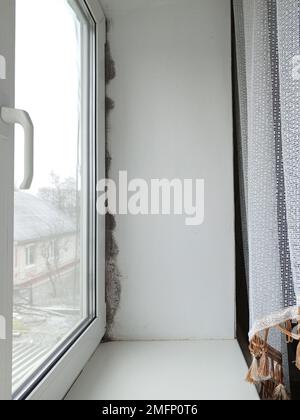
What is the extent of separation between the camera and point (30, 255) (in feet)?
2.49

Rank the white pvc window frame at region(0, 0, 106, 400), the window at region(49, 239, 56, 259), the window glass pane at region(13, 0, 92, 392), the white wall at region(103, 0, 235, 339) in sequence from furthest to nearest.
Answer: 1. the white wall at region(103, 0, 235, 339)
2. the window at region(49, 239, 56, 259)
3. the window glass pane at region(13, 0, 92, 392)
4. the white pvc window frame at region(0, 0, 106, 400)

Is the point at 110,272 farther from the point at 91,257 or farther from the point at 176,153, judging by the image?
the point at 176,153

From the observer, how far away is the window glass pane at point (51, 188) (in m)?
0.72

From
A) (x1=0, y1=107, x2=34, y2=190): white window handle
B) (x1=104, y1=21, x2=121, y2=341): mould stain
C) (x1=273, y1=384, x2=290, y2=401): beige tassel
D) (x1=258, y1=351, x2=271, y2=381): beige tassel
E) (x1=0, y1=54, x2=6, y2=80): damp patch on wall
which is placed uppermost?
(x1=0, y1=54, x2=6, y2=80): damp patch on wall

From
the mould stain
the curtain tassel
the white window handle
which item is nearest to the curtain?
the curtain tassel

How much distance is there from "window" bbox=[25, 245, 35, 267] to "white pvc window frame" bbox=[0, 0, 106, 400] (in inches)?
6.2

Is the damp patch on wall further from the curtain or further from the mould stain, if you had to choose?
the mould stain

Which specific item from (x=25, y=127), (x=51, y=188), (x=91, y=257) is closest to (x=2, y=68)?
(x=25, y=127)

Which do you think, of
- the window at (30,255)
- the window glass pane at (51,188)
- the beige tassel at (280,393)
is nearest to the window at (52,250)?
the window glass pane at (51,188)

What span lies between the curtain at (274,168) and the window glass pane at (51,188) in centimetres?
47

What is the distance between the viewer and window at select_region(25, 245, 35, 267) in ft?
2.43

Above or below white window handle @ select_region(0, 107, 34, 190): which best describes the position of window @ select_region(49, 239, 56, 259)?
below

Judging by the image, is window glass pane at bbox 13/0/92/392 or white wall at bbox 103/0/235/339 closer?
window glass pane at bbox 13/0/92/392

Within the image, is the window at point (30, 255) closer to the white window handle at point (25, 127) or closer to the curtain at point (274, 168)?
the white window handle at point (25, 127)
